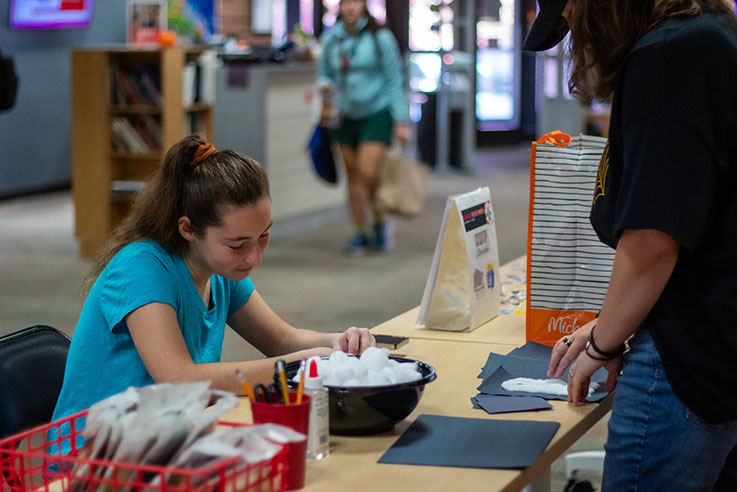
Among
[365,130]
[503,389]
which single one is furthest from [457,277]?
[365,130]

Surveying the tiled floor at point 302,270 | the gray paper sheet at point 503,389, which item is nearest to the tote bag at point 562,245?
the gray paper sheet at point 503,389

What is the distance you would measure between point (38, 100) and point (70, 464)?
28.9 feet

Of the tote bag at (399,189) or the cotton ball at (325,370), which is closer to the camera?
the cotton ball at (325,370)

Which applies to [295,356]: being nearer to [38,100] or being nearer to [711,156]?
[711,156]

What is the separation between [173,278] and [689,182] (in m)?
0.89

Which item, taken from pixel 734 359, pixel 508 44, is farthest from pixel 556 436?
pixel 508 44

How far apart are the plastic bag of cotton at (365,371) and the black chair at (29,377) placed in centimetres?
53

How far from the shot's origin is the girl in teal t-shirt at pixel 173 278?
1.71 m

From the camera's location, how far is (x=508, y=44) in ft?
44.8

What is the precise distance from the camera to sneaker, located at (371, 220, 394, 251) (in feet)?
22.8

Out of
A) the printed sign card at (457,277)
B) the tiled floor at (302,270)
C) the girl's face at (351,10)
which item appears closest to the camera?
the printed sign card at (457,277)

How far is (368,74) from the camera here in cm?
655

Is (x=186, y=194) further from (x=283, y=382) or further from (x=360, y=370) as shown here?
(x=283, y=382)

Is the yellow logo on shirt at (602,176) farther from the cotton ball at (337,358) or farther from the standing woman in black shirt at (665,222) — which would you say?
the cotton ball at (337,358)
